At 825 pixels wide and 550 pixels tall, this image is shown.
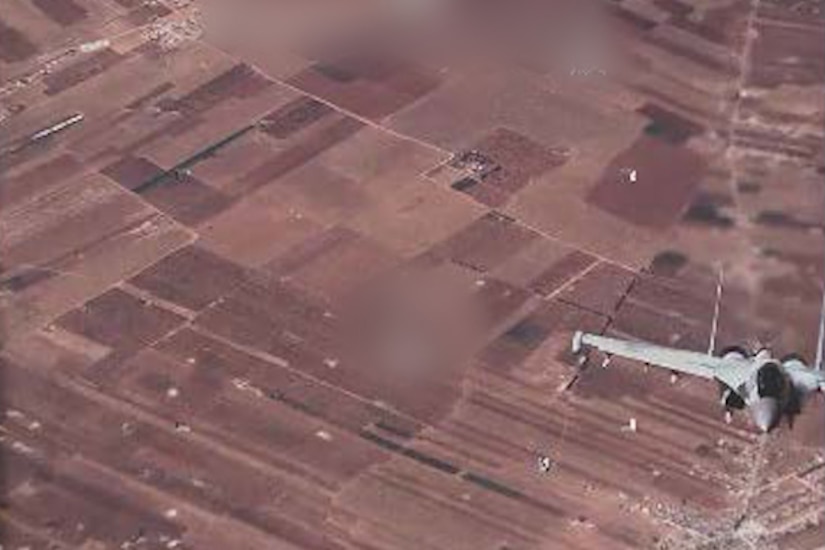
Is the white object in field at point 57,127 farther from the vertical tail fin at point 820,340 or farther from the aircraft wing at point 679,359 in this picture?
the vertical tail fin at point 820,340

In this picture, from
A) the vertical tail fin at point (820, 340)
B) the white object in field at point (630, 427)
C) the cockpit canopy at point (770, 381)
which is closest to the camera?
the cockpit canopy at point (770, 381)

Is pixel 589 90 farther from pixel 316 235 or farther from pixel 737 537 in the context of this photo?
pixel 737 537

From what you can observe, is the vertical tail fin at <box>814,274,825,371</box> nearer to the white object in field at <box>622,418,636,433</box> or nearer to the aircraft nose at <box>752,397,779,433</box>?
the aircraft nose at <box>752,397,779,433</box>

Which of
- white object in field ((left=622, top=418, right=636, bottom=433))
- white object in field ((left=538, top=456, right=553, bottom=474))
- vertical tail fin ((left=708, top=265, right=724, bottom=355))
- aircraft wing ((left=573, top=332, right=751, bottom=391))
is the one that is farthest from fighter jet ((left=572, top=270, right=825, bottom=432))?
white object in field ((left=538, top=456, right=553, bottom=474))

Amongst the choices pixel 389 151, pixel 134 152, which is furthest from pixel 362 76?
pixel 134 152

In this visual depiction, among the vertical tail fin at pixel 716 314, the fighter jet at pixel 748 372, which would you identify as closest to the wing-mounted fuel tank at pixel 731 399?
the fighter jet at pixel 748 372

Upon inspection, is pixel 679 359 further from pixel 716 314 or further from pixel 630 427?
pixel 716 314
